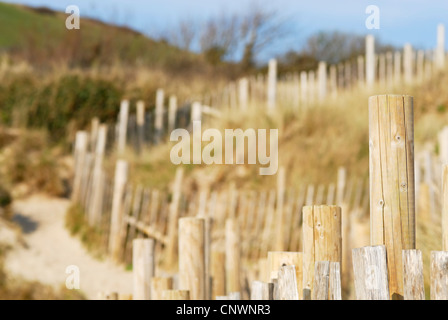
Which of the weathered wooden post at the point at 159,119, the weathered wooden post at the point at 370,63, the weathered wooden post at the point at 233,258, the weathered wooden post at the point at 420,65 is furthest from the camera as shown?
the weathered wooden post at the point at 370,63

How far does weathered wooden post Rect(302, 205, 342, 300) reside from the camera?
327cm

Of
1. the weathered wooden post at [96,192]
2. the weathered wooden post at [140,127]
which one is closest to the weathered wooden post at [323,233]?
the weathered wooden post at [96,192]

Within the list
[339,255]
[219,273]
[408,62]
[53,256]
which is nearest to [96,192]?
[53,256]

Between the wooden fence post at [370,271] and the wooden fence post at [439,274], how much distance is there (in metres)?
0.18

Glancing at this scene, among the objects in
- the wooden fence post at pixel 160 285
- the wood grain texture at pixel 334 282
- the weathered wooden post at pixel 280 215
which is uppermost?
the weathered wooden post at pixel 280 215

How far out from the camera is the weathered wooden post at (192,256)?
14.9 feet

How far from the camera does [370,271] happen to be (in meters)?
2.81

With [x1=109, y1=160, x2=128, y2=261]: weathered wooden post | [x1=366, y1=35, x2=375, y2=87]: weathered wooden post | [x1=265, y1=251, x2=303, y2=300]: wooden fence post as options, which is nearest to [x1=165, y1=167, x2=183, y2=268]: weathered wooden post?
[x1=109, y1=160, x2=128, y2=261]: weathered wooden post

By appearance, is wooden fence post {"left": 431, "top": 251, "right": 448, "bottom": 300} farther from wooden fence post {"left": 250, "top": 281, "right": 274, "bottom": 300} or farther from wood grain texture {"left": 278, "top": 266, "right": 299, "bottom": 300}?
wooden fence post {"left": 250, "top": 281, "right": 274, "bottom": 300}

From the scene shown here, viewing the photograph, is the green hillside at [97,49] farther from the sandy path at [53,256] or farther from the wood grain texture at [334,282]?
the wood grain texture at [334,282]

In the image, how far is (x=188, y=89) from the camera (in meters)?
17.1

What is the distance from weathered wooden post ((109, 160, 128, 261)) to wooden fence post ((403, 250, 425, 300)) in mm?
7825

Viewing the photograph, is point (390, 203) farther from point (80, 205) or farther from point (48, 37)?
point (48, 37)
